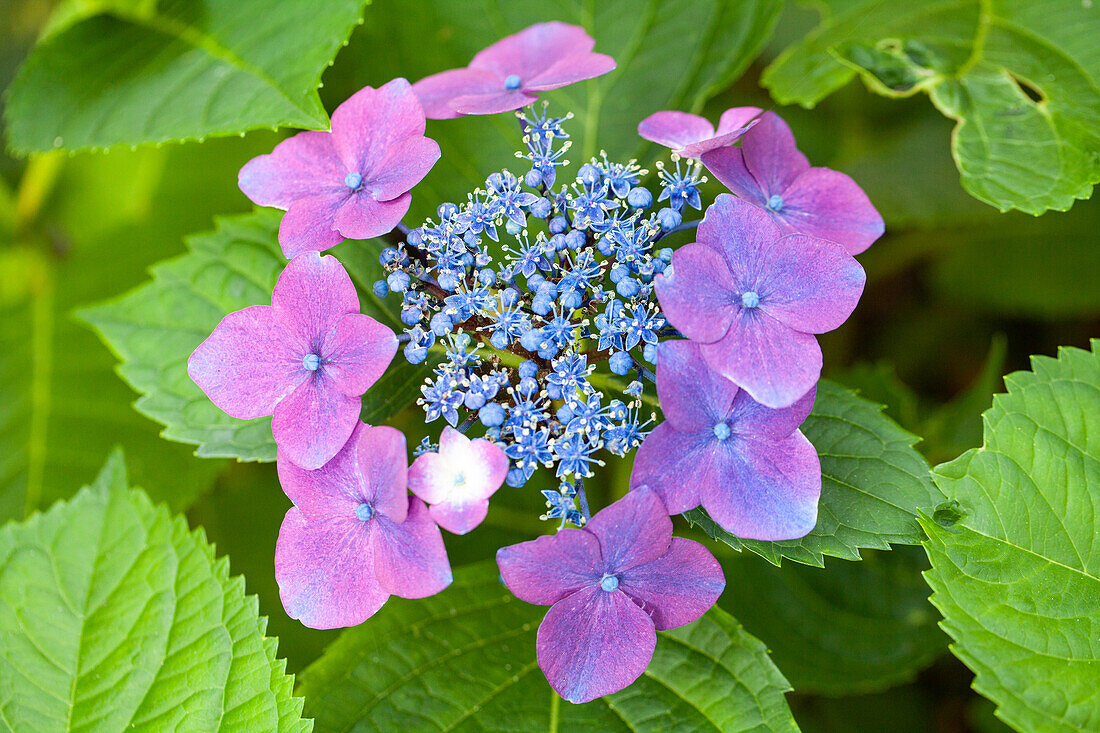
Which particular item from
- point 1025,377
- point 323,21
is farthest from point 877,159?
point 323,21

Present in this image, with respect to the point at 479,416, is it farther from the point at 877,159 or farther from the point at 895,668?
the point at 877,159

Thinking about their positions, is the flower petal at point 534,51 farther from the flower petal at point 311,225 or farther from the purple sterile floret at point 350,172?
the flower petal at point 311,225

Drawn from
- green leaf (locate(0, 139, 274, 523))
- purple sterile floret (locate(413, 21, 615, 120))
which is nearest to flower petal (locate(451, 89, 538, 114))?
purple sterile floret (locate(413, 21, 615, 120))

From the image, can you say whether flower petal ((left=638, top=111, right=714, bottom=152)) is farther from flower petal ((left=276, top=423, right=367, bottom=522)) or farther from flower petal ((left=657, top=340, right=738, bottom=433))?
flower petal ((left=276, top=423, right=367, bottom=522))

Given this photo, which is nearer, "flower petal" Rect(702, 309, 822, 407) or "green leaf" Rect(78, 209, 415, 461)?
"flower petal" Rect(702, 309, 822, 407)

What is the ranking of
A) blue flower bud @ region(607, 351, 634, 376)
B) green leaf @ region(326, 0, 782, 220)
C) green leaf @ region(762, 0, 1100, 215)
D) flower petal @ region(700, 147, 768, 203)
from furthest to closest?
green leaf @ region(326, 0, 782, 220)
green leaf @ region(762, 0, 1100, 215)
flower petal @ region(700, 147, 768, 203)
blue flower bud @ region(607, 351, 634, 376)

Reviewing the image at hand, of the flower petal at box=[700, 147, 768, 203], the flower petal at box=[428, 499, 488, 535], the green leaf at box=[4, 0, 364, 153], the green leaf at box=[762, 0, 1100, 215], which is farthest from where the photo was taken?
the green leaf at box=[762, 0, 1100, 215]

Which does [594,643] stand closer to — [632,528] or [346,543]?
[632,528]
